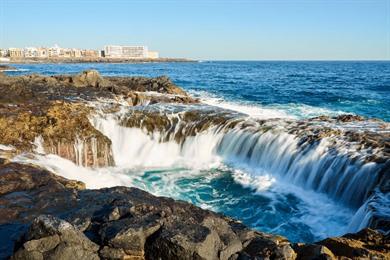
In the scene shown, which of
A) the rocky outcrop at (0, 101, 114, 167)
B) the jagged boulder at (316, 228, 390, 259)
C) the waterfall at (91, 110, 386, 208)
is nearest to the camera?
the jagged boulder at (316, 228, 390, 259)

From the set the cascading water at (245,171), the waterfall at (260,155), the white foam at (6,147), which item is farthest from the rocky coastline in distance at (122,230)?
the white foam at (6,147)

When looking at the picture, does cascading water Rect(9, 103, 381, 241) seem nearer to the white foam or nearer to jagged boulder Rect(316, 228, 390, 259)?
the white foam

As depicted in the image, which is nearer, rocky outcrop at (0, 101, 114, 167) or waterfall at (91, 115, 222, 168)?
rocky outcrop at (0, 101, 114, 167)

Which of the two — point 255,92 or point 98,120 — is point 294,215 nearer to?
point 98,120

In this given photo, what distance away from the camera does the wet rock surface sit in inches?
181

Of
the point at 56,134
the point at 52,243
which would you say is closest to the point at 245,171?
the point at 56,134

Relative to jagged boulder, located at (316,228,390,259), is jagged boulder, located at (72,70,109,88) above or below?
above

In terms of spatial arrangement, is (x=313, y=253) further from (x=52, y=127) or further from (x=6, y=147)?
(x=52, y=127)

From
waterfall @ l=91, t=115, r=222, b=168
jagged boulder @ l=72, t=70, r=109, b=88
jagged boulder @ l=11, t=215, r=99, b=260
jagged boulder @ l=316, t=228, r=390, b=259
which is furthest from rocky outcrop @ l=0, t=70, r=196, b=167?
jagged boulder @ l=316, t=228, r=390, b=259

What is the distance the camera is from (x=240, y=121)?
1688 cm

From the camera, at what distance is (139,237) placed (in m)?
4.88

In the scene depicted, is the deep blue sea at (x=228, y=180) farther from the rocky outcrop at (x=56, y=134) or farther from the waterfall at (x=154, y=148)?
the rocky outcrop at (x=56, y=134)

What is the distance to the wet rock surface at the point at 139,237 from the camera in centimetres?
461

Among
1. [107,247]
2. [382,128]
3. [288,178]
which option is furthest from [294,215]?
[107,247]
